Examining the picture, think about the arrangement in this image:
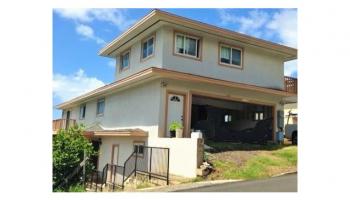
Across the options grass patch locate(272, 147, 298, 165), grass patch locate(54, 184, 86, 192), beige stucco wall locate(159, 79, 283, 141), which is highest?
beige stucco wall locate(159, 79, 283, 141)

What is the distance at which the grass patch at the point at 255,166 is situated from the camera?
1413 centimetres

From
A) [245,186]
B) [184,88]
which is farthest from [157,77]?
[245,186]

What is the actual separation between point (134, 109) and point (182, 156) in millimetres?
5416

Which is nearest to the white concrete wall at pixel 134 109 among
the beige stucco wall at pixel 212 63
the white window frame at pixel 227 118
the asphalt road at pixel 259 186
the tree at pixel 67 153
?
the beige stucco wall at pixel 212 63

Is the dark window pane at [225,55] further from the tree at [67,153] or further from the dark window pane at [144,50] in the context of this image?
the tree at [67,153]

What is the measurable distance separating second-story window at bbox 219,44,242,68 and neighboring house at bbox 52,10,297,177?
0.05 meters

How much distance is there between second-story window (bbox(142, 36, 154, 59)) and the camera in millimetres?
19281

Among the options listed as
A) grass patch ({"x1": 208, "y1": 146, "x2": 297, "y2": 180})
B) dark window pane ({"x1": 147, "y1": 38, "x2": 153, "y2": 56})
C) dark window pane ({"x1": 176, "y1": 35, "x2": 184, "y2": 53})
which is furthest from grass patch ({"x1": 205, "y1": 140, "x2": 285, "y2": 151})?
dark window pane ({"x1": 147, "y1": 38, "x2": 153, "y2": 56})

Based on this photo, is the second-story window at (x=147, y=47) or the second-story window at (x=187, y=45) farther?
the second-story window at (x=147, y=47)

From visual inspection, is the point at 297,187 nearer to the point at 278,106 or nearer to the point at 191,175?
the point at 191,175

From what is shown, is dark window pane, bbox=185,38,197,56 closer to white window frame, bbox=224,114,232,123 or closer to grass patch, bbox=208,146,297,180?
grass patch, bbox=208,146,297,180

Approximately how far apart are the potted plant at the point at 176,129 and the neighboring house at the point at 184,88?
0.38 m
